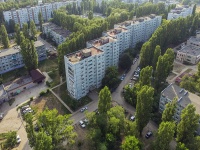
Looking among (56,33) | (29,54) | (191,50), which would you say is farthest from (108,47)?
(191,50)

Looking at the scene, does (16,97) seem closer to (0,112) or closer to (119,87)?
(0,112)

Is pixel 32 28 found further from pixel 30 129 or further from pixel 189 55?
pixel 189 55

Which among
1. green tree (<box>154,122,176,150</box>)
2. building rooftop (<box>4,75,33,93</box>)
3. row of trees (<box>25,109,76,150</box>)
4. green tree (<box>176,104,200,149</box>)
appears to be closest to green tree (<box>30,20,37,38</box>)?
building rooftop (<box>4,75,33,93</box>)

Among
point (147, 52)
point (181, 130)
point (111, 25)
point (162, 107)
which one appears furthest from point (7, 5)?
point (181, 130)

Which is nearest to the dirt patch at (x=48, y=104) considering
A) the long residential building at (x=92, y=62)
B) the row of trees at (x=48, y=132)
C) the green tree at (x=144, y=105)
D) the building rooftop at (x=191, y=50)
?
the long residential building at (x=92, y=62)

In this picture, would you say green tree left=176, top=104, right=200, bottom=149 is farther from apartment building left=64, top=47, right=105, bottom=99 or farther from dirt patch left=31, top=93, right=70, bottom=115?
dirt patch left=31, top=93, right=70, bottom=115

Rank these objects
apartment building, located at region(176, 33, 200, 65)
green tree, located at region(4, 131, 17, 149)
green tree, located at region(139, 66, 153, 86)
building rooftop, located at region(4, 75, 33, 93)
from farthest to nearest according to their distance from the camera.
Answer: apartment building, located at region(176, 33, 200, 65) < building rooftop, located at region(4, 75, 33, 93) < green tree, located at region(139, 66, 153, 86) < green tree, located at region(4, 131, 17, 149)
